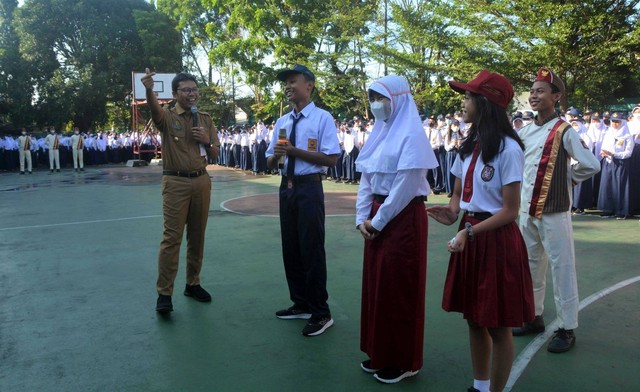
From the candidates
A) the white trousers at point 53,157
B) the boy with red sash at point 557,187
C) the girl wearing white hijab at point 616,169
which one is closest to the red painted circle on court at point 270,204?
the girl wearing white hijab at point 616,169

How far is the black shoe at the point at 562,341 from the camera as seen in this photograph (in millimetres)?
3957

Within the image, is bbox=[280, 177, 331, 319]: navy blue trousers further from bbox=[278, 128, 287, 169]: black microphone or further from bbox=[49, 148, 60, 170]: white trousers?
bbox=[49, 148, 60, 170]: white trousers

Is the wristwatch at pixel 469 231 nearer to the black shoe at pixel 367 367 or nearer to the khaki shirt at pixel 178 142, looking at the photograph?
the black shoe at pixel 367 367

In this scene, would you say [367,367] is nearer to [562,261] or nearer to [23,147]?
[562,261]

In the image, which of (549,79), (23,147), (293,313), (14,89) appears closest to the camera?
(549,79)

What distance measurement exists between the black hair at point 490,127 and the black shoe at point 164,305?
10.3 ft

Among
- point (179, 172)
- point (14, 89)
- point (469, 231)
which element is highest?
point (14, 89)

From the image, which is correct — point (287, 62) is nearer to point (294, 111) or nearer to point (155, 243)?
point (155, 243)

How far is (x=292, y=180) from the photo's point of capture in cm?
451

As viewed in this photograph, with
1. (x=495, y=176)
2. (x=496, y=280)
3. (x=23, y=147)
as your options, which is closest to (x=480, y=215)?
(x=495, y=176)

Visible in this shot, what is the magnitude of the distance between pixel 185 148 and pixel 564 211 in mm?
3184

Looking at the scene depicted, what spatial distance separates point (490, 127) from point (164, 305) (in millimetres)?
3245

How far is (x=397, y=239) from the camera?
343 centimetres

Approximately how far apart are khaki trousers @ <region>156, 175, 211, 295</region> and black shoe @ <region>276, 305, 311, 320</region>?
1.02m
